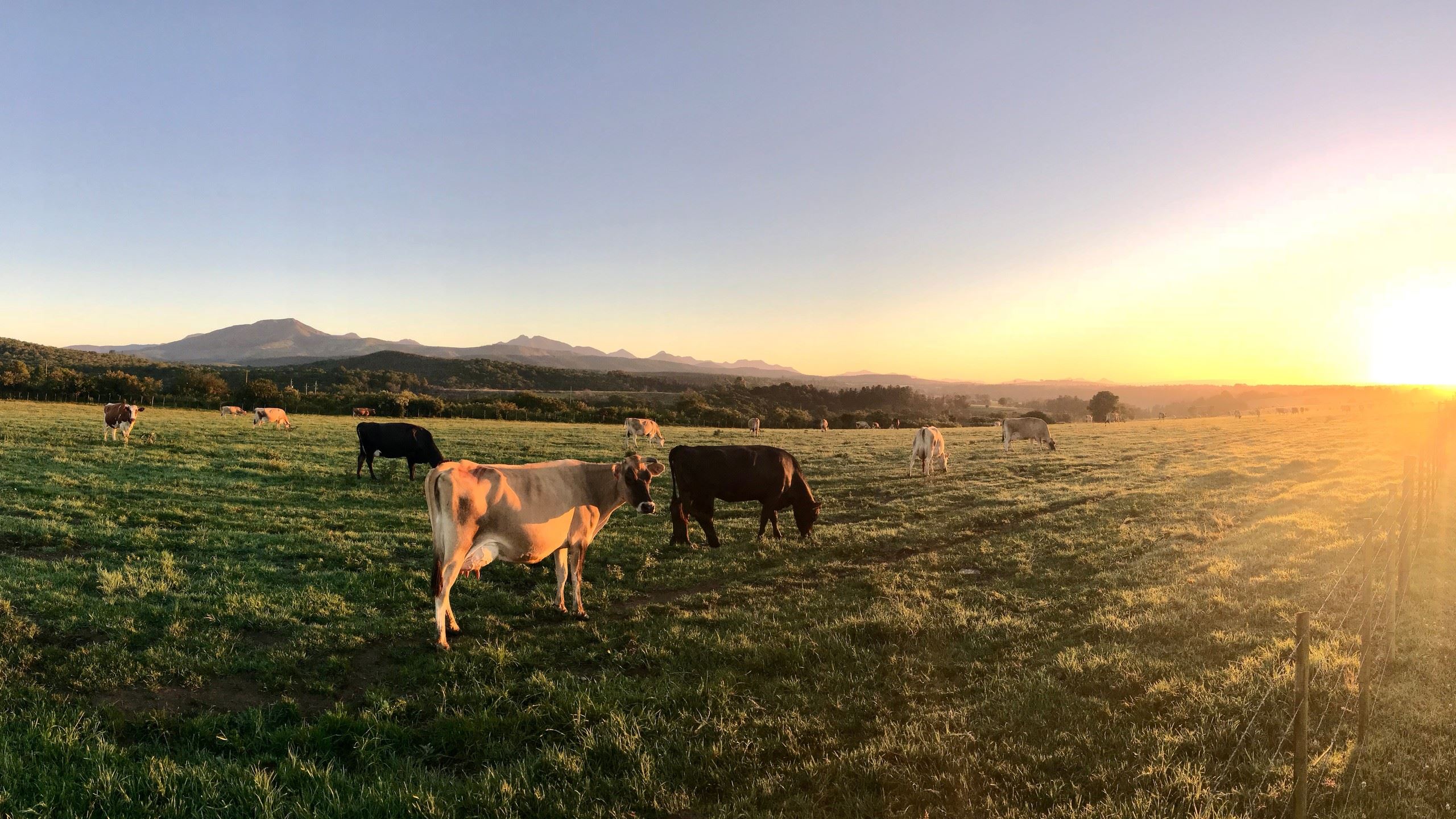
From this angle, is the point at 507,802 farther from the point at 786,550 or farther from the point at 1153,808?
the point at 786,550

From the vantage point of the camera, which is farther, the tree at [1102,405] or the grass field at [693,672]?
the tree at [1102,405]

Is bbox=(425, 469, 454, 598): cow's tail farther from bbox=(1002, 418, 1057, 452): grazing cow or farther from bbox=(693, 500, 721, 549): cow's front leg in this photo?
bbox=(1002, 418, 1057, 452): grazing cow

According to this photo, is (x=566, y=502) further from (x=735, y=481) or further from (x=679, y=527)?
(x=735, y=481)

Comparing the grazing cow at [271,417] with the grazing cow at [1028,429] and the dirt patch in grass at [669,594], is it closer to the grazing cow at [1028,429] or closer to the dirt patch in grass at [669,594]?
the dirt patch in grass at [669,594]

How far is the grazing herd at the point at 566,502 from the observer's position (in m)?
7.71

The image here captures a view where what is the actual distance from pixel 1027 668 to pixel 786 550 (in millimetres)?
6047

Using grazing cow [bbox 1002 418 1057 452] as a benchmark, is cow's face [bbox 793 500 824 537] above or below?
below

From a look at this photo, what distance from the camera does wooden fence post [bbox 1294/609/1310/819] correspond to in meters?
3.70

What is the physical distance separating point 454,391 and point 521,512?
10275 cm

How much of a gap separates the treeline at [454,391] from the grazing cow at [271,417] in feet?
52.3

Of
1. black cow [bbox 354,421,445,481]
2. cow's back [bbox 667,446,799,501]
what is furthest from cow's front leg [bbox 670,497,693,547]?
black cow [bbox 354,421,445,481]

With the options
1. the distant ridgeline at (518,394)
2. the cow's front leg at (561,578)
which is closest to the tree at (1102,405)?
the distant ridgeline at (518,394)

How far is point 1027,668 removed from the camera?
272 inches

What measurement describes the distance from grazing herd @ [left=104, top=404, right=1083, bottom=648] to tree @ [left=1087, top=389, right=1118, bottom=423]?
354 ft
